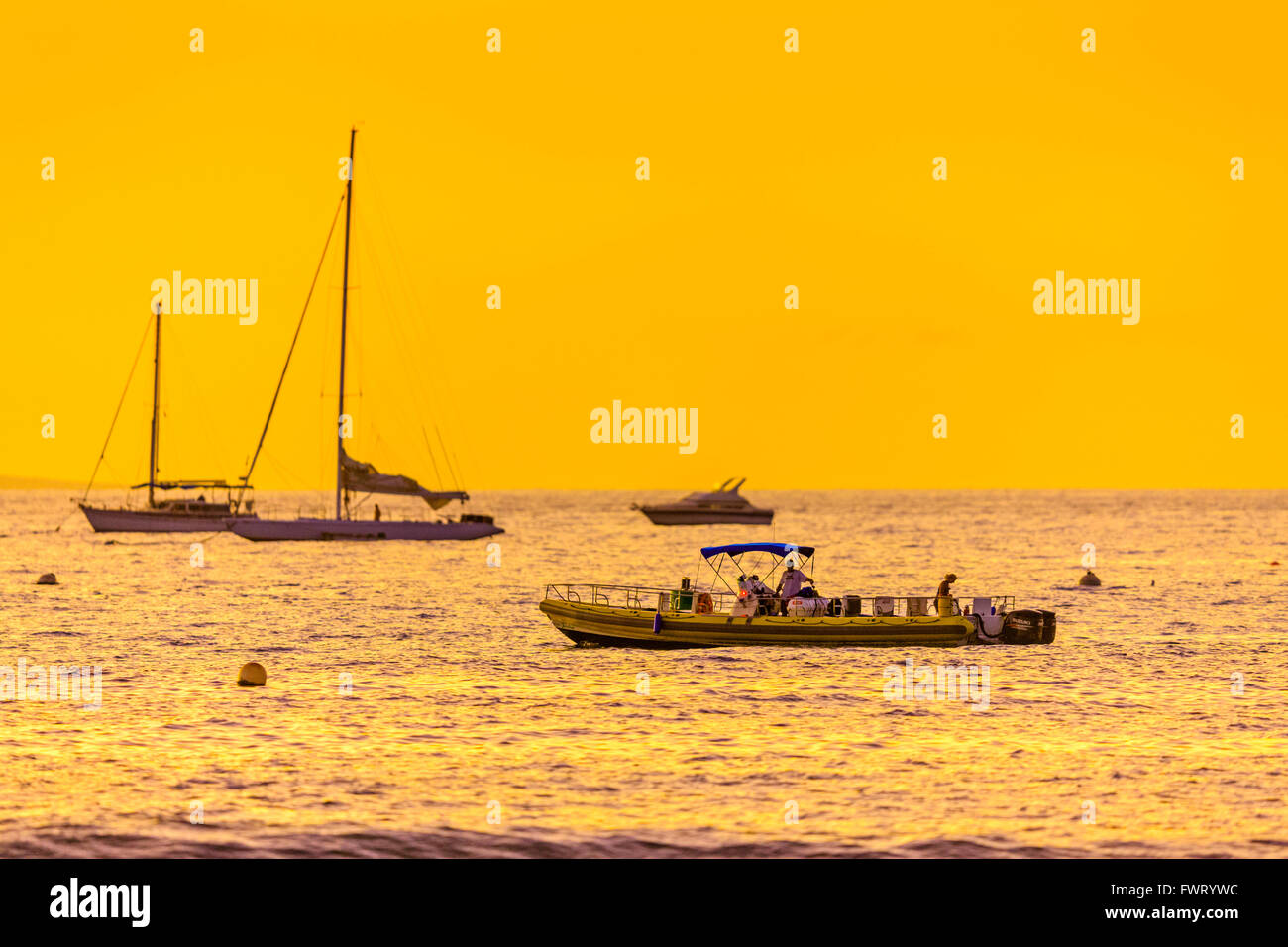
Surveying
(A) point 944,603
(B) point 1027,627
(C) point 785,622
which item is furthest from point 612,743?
(B) point 1027,627

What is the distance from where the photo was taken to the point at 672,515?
19700 centimetres

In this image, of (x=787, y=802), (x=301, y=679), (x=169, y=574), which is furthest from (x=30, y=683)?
(x=169, y=574)

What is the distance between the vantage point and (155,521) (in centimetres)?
13138

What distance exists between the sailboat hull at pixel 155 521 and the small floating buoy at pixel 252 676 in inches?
3447

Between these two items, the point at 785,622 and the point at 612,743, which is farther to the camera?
the point at 785,622

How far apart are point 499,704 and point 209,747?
26.2 ft

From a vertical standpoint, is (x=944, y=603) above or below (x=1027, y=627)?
above

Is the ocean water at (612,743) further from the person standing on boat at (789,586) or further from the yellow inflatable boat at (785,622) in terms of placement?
the person standing on boat at (789,586)

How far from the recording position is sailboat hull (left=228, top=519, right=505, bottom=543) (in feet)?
361

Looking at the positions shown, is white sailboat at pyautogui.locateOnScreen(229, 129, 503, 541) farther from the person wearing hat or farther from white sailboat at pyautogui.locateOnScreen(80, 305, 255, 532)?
the person wearing hat

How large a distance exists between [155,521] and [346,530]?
103 feet

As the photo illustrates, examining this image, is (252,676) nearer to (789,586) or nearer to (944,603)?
(789,586)

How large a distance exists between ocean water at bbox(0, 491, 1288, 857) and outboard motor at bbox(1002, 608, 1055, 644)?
0.73 meters
